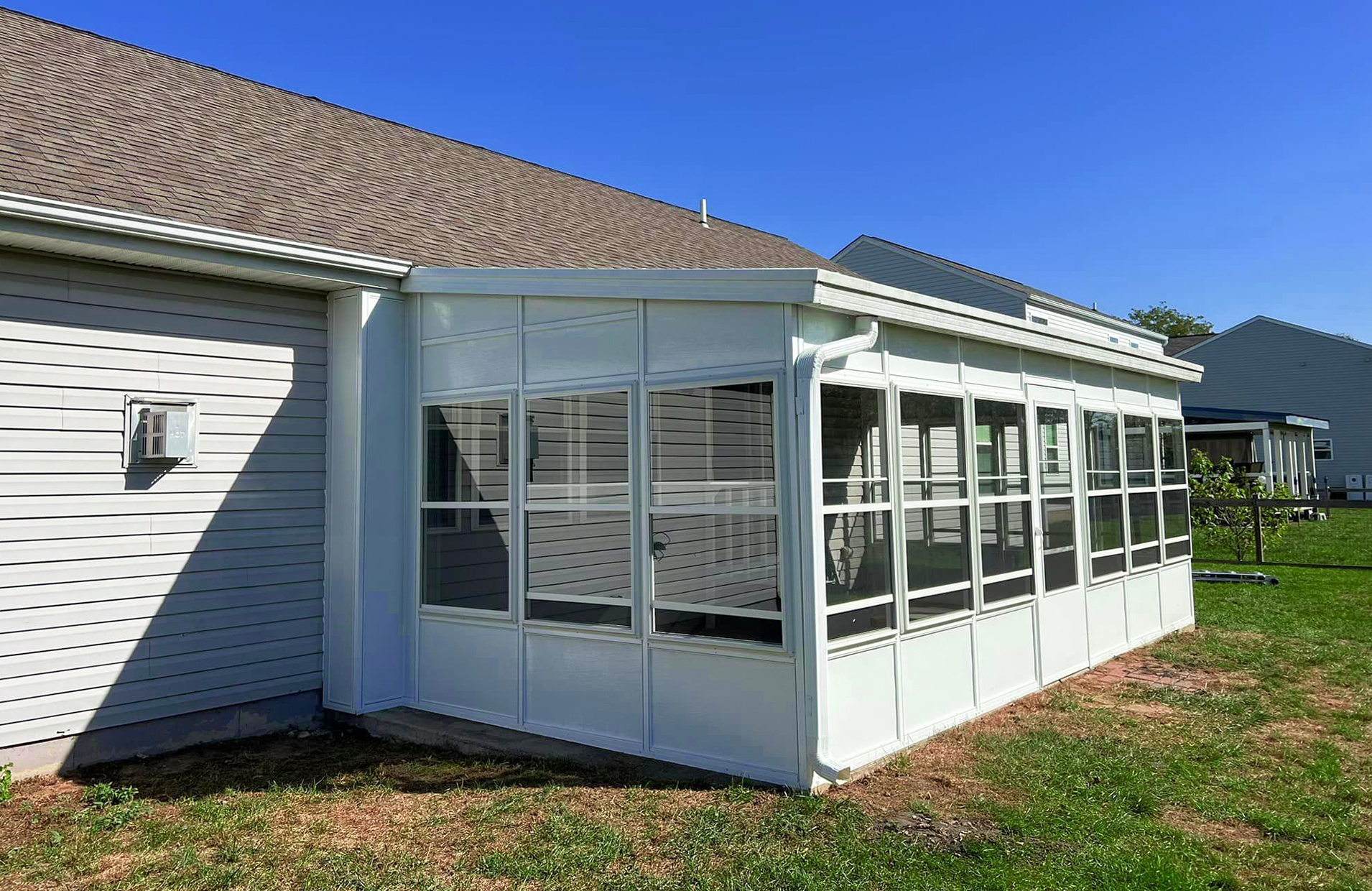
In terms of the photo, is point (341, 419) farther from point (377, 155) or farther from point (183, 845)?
point (377, 155)

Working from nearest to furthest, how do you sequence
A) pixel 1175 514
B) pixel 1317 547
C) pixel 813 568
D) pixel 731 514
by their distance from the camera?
pixel 813 568 < pixel 731 514 < pixel 1175 514 < pixel 1317 547

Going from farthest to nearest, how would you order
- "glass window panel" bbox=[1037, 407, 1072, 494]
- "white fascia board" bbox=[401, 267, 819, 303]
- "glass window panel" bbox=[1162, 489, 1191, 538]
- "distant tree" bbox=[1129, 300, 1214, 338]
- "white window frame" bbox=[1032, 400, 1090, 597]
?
"distant tree" bbox=[1129, 300, 1214, 338]
"glass window panel" bbox=[1162, 489, 1191, 538]
"glass window panel" bbox=[1037, 407, 1072, 494]
"white window frame" bbox=[1032, 400, 1090, 597]
"white fascia board" bbox=[401, 267, 819, 303]

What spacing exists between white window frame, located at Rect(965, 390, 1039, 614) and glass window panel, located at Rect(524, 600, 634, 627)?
8.46ft

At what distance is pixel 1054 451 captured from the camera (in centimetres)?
736

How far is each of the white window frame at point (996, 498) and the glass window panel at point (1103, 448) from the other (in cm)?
123

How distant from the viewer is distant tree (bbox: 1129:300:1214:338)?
5800 centimetres

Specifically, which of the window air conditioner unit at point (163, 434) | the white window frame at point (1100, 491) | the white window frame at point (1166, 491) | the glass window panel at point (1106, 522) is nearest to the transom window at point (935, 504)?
the white window frame at point (1100, 491)

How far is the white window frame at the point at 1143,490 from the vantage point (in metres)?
8.49

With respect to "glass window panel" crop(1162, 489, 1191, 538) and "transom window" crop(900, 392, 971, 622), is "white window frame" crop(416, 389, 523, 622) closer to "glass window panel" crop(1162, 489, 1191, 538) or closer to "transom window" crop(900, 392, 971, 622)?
"transom window" crop(900, 392, 971, 622)

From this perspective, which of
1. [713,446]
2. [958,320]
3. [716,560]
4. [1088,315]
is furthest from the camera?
[1088,315]

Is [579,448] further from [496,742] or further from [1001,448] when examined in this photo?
[1001,448]

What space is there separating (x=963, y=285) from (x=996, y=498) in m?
14.8

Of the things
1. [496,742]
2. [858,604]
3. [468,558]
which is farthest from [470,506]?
[858,604]

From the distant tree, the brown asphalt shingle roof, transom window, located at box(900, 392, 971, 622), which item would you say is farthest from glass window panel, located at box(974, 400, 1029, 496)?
the distant tree
